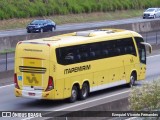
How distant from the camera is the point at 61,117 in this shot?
1823 centimetres

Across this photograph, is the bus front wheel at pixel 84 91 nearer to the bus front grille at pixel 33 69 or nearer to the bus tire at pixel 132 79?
the bus front grille at pixel 33 69

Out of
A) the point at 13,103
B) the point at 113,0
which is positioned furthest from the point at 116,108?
the point at 113,0

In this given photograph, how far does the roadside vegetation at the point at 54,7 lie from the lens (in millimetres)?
71938

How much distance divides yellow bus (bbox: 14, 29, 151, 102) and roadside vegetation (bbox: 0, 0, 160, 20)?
41.7 meters

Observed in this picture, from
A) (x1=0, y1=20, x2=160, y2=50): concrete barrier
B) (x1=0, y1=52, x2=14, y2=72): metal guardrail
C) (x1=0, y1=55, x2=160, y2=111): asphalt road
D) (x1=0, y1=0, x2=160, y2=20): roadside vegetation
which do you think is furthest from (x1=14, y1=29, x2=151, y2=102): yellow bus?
(x1=0, y1=0, x2=160, y2=20): roadside vegetation

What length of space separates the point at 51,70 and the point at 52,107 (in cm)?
148

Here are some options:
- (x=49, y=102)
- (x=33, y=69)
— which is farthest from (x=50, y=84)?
(x=49, y=102)

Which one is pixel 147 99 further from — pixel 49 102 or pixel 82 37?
pixel 82 37

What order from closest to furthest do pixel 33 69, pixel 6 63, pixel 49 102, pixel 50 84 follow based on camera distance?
1. pixel 50 84
2. pixel 33 69
3. pixel 49 102
4. pixel 6 63

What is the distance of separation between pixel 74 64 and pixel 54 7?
53.0 metres

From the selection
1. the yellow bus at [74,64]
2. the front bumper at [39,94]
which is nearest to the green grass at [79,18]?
the yellow bus at [74,64]

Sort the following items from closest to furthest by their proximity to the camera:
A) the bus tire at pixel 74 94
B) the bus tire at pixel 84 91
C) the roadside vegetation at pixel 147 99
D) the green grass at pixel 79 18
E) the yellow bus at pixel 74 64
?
1. the roadside vegetation at pixel 147 99
2. the yellow bus at pixel 74 64
3. the bus tire at pixel 74 94
4. the bus tire at pixel 84 91
5. the green grass at pixel 79 18

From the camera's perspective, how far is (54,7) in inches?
3071

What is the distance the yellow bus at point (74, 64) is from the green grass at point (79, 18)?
39.3 metres
